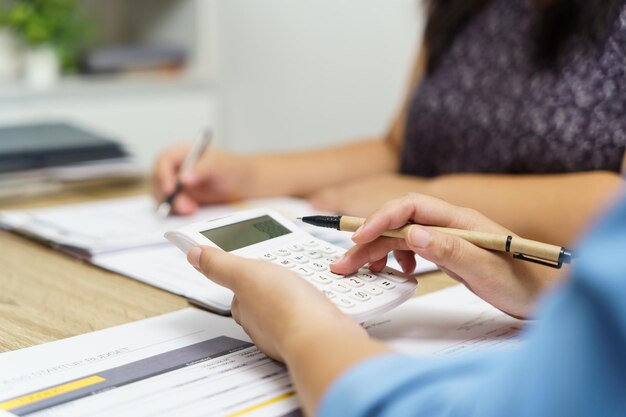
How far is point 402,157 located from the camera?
4.06 ft

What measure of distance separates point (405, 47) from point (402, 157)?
0.79m

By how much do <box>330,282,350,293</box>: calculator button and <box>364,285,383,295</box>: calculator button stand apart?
0.02 metres

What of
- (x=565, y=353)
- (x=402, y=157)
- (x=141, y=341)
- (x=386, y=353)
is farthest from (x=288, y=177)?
(x=565, y=353)

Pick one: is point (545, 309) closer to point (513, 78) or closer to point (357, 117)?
point (513, 78)

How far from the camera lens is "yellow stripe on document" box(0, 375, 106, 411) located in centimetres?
50

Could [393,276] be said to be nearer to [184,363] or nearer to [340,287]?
[340,287]

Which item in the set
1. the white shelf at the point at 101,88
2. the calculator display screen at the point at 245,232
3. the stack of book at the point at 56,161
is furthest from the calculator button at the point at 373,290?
A: the white shelf at the point at 101,88

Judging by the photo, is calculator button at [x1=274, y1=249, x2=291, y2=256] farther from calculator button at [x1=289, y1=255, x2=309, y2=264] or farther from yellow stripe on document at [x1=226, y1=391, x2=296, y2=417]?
yellow stripe on document at [x1=226, y1=391, x2=296, y2=417]

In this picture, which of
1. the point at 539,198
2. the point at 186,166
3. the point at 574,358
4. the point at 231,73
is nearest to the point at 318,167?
the point at 186,166

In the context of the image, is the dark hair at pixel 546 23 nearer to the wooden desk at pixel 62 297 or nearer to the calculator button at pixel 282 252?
the wooden desk at pixel 62 297

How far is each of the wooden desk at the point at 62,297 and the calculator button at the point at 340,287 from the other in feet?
0.57

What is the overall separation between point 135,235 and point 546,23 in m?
0.60

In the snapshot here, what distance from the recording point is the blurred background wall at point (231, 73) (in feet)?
6.64

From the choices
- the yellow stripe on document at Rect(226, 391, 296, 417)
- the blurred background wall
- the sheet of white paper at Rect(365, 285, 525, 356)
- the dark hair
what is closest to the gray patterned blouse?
the dark hair
